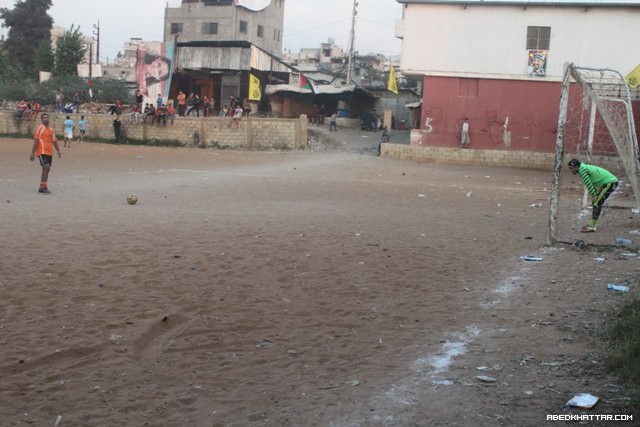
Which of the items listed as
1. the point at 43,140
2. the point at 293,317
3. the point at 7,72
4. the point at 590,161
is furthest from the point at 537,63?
the point at 7,72

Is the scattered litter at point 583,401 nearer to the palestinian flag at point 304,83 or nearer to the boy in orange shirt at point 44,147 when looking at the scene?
the boy in orange shirt at point 44,147

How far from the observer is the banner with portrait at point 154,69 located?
40062 mm

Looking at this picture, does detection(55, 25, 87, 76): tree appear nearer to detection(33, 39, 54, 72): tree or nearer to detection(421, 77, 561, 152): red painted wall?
detection(33, 39, 54, 72): tree

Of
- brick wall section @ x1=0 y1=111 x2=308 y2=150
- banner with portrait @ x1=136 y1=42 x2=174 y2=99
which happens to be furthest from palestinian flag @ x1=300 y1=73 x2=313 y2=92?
banner with portrait @ x1=136 y1=42 x2=174 y2=99

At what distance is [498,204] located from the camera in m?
15.2

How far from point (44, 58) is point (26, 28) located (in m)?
7.55

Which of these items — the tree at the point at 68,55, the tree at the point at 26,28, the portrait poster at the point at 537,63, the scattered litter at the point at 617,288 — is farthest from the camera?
the tree at the point at 26,28

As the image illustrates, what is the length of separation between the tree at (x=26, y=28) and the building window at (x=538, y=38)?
1685 inches

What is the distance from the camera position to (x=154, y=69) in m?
40.2

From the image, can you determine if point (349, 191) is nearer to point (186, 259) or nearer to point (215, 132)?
point (186, 259)

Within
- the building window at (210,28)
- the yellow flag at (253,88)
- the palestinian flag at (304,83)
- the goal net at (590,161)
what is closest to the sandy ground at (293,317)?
the goal net at (590,161)

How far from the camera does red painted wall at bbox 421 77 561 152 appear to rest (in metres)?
29.7

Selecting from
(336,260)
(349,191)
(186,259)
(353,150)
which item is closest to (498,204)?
(349,191)

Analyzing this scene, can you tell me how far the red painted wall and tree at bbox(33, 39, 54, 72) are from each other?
34333 millimetres
